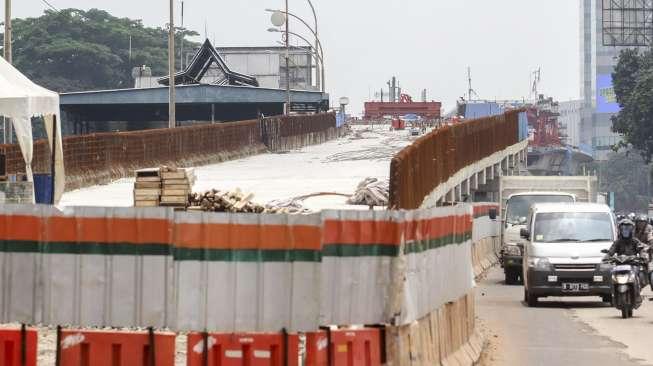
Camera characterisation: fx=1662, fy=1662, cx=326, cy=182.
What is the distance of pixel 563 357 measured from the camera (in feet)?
60.9

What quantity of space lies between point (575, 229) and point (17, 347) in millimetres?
17649

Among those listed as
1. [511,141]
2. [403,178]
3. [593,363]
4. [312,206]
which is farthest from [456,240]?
[511,141]

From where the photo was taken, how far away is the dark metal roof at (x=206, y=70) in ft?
365

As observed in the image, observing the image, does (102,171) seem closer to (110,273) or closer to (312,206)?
(312,206)

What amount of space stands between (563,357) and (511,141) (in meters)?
47.6

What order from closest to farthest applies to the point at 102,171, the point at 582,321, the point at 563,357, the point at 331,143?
the point at 563,357 → the point at 582,321 → the point at 102,171 → the point at 331,143

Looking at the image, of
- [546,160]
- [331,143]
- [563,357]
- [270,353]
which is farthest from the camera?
[546,160]

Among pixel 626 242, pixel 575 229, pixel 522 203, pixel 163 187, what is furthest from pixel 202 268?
pixel 522 203

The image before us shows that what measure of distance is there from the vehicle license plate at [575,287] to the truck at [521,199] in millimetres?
4268

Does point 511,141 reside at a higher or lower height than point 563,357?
higher

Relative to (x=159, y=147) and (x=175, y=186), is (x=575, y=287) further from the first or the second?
(x=159, y=147)

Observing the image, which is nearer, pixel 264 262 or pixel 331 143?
pixel 264 262

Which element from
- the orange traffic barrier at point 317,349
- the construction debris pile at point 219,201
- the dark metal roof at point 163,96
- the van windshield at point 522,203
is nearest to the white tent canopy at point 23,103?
the construction debris pile at point 219,201

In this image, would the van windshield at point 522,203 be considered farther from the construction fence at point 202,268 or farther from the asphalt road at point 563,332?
the construction fence at point 202,268
